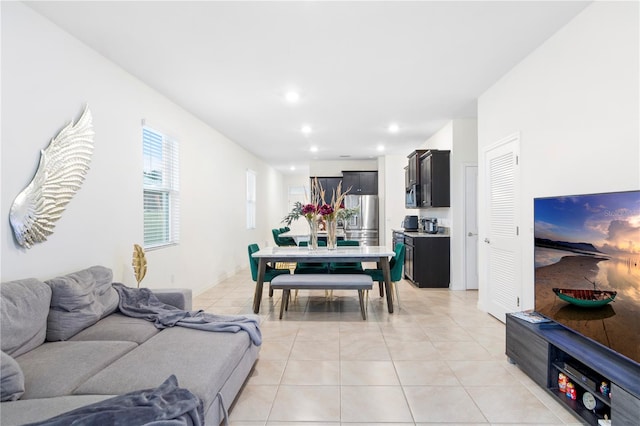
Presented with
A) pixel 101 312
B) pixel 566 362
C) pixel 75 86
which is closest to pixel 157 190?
pixel 75 86

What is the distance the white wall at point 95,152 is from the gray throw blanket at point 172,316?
50 centimetres

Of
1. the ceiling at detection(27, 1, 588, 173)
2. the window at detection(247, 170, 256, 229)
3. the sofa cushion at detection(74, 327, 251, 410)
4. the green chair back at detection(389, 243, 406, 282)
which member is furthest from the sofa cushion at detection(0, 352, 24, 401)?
the window at detection(247, 170, 256, 229)

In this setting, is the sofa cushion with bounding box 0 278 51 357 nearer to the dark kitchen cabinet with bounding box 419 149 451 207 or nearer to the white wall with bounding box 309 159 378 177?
the dark kitchen cabinet with bounding box 419 149 451 207

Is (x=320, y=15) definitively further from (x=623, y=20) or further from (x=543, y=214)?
(x=543, y=214)

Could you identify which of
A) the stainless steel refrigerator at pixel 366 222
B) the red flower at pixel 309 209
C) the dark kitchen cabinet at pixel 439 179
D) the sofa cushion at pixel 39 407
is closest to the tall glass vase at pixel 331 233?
the red flower at pixel 309 209

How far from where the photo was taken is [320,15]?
256 centimetres

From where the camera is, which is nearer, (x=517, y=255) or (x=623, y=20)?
(x=623, y=20)

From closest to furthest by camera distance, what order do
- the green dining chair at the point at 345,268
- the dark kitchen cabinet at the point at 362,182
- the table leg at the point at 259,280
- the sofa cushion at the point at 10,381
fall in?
the sofa cushion at the point at 10,381
the table leg at the point at 259,280
the green dining chair at the point at 345,268
the dark kitchen cabinet at the point at 362,182

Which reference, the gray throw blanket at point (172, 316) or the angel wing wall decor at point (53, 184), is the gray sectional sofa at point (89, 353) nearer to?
the gray throw blanket at point (172, 316)

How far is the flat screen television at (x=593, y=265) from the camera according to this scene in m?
1.75

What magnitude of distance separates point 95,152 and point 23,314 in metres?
1.56

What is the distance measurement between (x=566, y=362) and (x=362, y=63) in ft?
9.54

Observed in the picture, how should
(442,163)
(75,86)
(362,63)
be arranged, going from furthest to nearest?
(442,163), (362,63), (75,86)

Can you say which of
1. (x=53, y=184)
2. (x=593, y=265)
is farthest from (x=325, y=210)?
(x=593, y=265)
